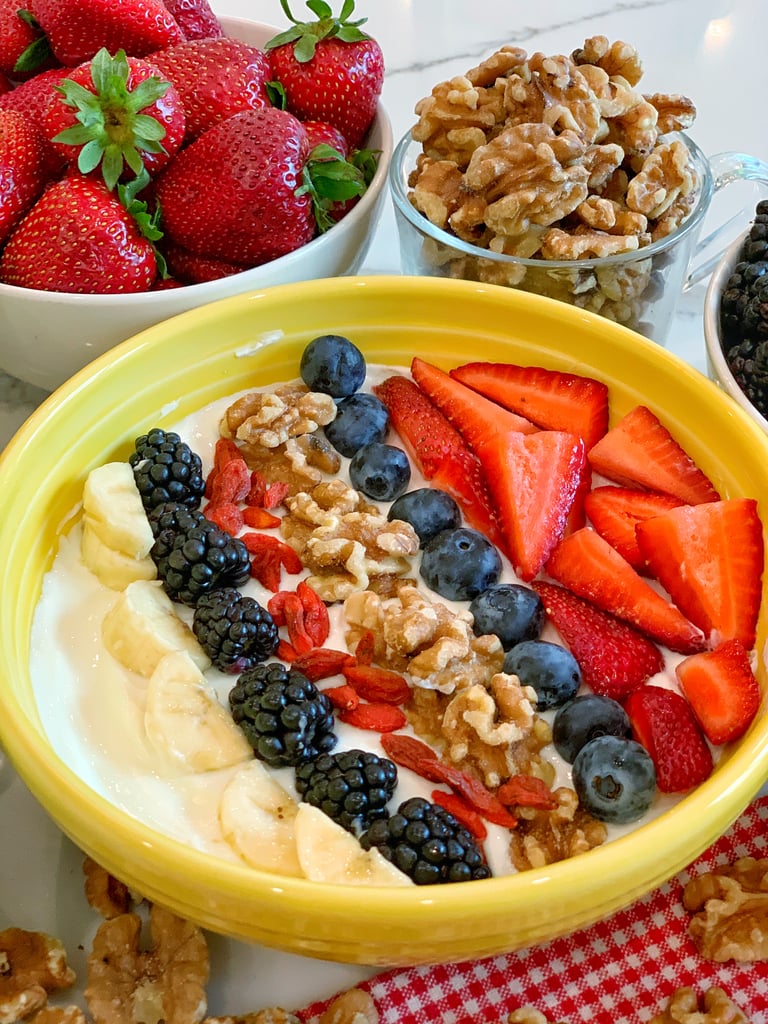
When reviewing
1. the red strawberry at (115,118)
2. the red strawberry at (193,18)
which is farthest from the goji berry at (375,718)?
the red strawberry at (193,18)

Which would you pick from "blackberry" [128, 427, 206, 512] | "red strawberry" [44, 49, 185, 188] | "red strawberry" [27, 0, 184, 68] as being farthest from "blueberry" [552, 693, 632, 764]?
"red strawberry" [27, 0, 184, 68]

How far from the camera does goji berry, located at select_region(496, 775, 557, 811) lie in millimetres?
906

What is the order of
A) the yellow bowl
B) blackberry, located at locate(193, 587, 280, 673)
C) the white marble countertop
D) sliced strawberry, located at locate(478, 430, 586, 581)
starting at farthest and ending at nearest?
the white marble countertop, sliced strawberry, located at locate(478, 430, 586, 581), blackberry, located at locate(193, 587, 280, 673), the yellow bowl

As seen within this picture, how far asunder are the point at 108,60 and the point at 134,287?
25 centimetres

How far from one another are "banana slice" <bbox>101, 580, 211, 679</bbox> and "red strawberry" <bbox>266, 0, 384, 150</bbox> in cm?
70

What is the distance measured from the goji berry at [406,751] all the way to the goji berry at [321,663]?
0.09 metres

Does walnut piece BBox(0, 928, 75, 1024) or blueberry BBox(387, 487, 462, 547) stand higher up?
blueberry BBox(387, 487, 462, 547)

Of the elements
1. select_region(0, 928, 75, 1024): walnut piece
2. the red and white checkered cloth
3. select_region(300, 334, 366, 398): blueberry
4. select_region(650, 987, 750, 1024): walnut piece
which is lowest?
select_region(0, 928, 75, 1024): walnut piece

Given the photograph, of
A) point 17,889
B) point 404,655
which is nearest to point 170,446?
point 404,655

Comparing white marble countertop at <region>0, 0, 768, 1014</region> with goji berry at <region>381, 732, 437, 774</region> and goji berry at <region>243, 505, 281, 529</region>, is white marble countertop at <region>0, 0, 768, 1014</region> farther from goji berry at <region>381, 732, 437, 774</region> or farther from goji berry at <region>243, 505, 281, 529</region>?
goji berry at <region>381, 732, 437, 774</region>

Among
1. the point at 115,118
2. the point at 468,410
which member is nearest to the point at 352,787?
the point at 468,410

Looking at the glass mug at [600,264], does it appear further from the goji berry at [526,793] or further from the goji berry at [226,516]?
the goji berry at [526,793]

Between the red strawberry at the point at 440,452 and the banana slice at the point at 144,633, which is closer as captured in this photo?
the banana slice at the point at 144,633

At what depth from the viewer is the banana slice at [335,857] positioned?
83 centimetres
